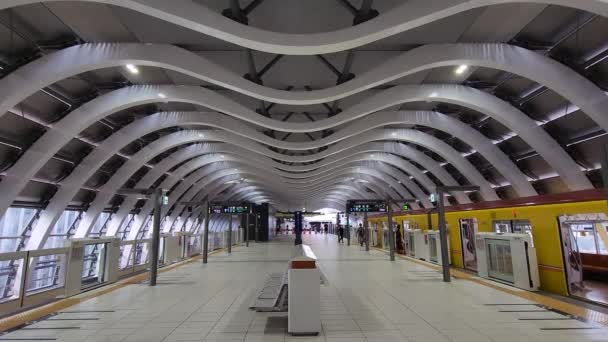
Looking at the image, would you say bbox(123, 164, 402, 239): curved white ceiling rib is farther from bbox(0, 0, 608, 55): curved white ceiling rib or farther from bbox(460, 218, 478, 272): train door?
bbox(0, 0, 608, 55): curved white ceiling rib

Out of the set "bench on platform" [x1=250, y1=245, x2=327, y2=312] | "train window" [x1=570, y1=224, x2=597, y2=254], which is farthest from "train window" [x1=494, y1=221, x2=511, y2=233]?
"bench on platform" [x1=250, y1=245, x2=327, y2=312]

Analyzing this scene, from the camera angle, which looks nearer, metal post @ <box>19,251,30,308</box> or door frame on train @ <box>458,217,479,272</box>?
metal post @ <box>19,251,30,308</box>

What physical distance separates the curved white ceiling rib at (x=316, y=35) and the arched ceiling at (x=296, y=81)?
0.09ft

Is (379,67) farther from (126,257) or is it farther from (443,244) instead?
(126,257)

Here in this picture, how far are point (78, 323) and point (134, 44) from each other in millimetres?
6640

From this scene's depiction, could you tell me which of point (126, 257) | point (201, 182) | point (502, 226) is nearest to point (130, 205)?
point (201, 182)

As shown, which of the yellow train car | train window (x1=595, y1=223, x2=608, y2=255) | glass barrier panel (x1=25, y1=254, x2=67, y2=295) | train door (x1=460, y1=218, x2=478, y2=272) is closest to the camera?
glass barrier panel (x1=25, y1=254, x2=67, y2=295)

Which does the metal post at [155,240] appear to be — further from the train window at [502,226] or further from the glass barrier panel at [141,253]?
the train window at [502,226]

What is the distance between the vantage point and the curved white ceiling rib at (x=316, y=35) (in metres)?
5.68

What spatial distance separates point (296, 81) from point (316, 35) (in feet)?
12.8

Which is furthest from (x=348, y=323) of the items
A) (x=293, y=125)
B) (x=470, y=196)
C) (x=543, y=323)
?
(x=470, y=196)

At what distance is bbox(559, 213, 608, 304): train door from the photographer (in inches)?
357

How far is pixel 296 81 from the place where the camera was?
34.9 feet

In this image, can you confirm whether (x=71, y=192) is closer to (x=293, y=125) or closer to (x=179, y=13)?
(x=293, y=125)
